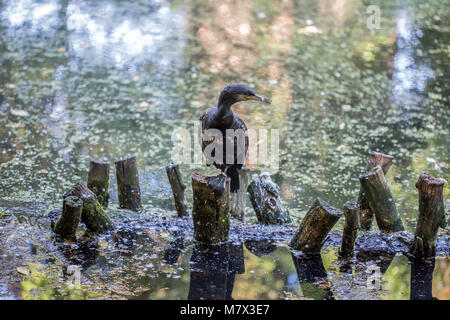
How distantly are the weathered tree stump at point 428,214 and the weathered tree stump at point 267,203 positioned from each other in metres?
1.26

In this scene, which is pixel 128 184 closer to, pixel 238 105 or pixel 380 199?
pixel 380 199

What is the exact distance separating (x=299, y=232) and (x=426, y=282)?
106 centimetres

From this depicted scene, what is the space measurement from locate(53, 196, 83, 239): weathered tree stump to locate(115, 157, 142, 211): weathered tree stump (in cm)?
78

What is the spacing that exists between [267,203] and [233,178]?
0.40m

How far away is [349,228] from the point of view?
4246 mm

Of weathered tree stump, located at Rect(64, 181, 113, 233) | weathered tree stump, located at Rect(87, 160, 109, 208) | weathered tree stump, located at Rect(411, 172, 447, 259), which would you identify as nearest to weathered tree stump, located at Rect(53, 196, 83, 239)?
weathered tree stump, located at Rect(64, 181, 113, 233)

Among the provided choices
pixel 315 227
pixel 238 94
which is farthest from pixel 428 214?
pixel 238 94

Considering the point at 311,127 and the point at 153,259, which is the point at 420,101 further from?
the point at 153,259

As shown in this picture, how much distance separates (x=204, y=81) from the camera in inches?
334

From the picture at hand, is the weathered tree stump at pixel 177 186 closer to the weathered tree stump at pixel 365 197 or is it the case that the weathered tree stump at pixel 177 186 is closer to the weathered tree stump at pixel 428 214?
the weathered tree stump at pixel 365 197

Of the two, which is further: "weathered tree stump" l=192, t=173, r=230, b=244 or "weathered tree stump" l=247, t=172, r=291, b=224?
"weathered tree stump" l=247, t=172, r=291, b=224

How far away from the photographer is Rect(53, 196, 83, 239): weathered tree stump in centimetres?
418

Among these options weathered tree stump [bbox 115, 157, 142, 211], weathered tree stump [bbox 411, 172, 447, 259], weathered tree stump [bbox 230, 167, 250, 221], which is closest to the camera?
weathered tree stump [bbox 411, 172, 447, 259]

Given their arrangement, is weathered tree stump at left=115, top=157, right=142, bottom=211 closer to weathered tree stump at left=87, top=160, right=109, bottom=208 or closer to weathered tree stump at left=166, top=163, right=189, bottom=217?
weathered tree stump at left=87, top=160, right=109, bottom=208
